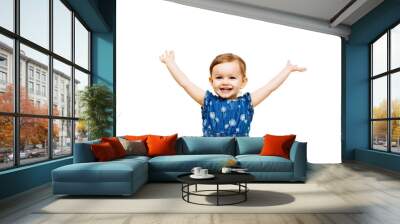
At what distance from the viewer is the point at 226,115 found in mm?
8000

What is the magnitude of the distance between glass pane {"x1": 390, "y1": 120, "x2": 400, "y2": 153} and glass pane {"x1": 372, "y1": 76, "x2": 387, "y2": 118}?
49 cm

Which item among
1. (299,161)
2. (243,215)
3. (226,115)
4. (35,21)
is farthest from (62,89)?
(243,215)

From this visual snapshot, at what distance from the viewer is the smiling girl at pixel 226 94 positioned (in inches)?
316

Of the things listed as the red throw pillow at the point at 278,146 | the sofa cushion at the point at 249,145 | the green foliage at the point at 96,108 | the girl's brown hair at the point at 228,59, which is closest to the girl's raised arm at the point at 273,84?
the girl's brown hair at the point at 228,59

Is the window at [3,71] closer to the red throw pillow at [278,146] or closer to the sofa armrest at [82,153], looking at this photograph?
the sofa armrest at [82,153]

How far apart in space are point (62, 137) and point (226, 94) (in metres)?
3.44

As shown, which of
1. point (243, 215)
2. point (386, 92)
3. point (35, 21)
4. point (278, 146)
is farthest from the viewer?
point (386, 92)

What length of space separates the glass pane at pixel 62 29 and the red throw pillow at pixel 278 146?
12.8 ft

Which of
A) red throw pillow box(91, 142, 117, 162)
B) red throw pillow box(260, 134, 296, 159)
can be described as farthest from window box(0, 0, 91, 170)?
red throw pillow box(260, 134, 296, 159)

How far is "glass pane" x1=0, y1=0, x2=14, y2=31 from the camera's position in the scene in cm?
459

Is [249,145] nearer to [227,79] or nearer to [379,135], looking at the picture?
[227,79]

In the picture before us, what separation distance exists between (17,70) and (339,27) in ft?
22.9

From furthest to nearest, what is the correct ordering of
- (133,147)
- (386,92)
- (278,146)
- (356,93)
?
(356,93) < (386,92) < (133,147) < (278,146)

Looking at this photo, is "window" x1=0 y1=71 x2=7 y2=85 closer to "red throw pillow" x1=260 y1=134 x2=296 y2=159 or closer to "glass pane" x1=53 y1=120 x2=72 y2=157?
"glass pane" x1=53 y1=120 x2=72 y2=157
